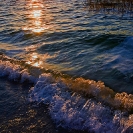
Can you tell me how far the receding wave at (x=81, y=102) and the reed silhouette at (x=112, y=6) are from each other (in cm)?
1052

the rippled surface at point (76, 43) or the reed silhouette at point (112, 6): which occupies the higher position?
the reed silhouette at point (112, 6)

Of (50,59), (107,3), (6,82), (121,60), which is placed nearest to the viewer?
(6,82)

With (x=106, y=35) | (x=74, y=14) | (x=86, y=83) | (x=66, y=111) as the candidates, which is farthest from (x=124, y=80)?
(x=74, y=14)

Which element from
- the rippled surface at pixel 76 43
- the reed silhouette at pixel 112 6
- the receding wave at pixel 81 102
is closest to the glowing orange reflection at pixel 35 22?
the rippled surface at pixel 76 43

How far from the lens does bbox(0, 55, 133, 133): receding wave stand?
19.5ft

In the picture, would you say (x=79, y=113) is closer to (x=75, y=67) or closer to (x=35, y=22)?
(x=75, y=67)

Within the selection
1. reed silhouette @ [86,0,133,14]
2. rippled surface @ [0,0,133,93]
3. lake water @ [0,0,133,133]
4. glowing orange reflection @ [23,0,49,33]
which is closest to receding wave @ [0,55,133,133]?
lake water @ [0,0,133,133]

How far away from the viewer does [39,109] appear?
6.80 metres

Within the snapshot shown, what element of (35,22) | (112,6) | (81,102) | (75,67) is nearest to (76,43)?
(75,67)

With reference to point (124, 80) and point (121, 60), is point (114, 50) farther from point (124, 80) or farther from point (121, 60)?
point (124, 80)

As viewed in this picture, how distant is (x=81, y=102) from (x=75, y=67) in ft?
8.59

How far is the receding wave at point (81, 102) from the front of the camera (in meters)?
5.93

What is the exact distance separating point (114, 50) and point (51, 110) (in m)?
5.06

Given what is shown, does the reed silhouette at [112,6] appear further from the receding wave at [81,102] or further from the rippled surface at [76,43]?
Answer: the receding wave at [81,102]
